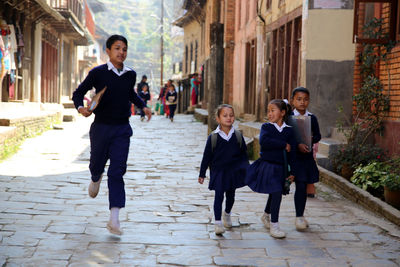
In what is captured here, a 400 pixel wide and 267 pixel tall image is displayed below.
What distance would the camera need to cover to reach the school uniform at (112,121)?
5.26m

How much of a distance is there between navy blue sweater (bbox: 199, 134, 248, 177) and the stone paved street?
62 centimetres

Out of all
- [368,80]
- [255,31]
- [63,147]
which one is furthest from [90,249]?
[255,31]

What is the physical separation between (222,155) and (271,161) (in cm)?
46

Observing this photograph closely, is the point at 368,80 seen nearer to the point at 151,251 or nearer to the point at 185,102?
the point at 151,251

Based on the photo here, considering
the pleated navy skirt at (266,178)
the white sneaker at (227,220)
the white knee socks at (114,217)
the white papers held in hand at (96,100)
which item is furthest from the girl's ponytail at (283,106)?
the white knee socks at (114,217)

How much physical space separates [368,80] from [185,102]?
32.6 m

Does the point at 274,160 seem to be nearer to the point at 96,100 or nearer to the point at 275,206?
the point at 275,206

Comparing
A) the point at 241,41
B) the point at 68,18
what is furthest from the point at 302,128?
the point at 68,18

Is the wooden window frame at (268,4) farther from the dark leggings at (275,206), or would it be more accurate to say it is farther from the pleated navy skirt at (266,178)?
the dark leggings at (275,206)

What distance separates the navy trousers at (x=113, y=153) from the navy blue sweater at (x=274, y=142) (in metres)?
1.27

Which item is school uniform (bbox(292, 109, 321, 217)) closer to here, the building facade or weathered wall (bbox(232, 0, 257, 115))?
the building facade

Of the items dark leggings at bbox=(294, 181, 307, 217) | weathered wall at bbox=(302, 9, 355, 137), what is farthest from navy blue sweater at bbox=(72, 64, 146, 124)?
weathered wall at bbox=(302, 9, 355, 137)

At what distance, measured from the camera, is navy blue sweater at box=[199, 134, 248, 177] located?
213 inches

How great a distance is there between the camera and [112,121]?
5328mm
